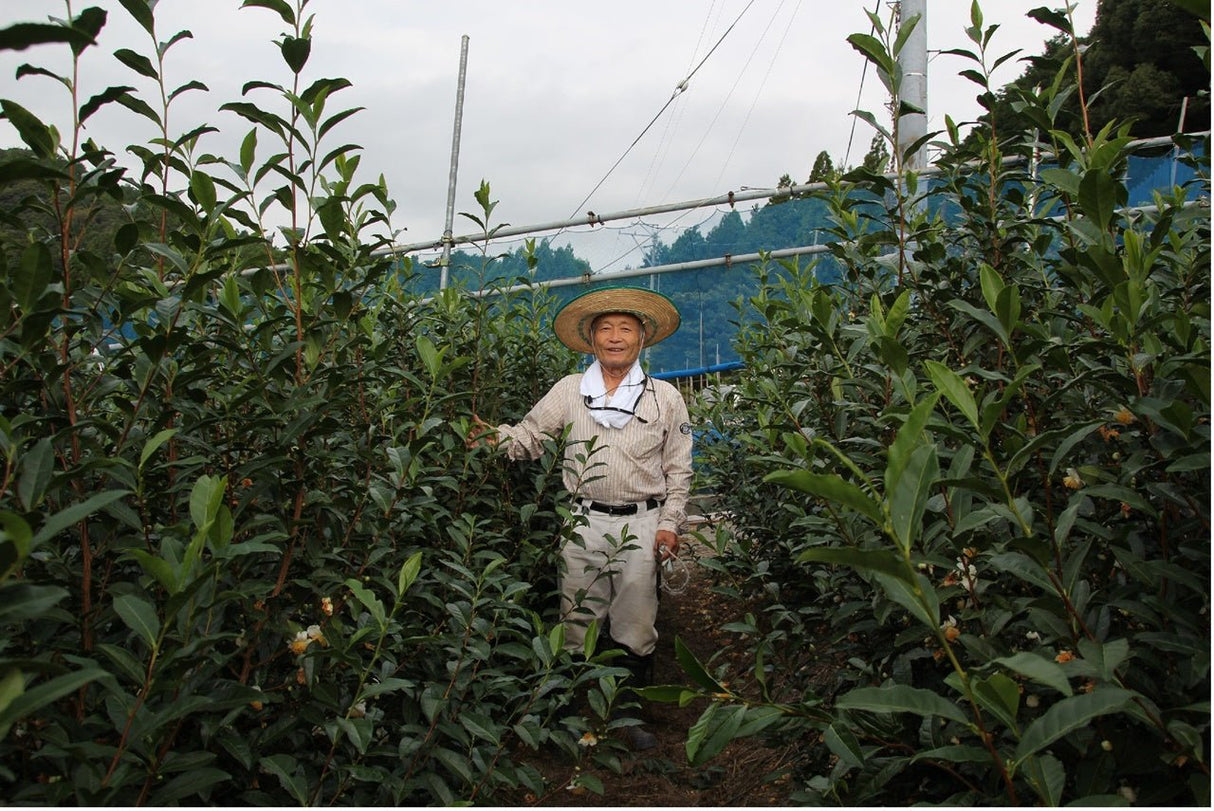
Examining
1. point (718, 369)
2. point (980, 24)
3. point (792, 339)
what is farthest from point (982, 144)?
point (718, 369)

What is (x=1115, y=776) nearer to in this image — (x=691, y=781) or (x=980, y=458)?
(x=980, y=458)

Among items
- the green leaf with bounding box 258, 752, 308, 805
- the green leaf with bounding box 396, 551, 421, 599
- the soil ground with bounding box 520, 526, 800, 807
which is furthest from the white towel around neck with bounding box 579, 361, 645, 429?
the green leaf with bounding box 258, 752, 308, 805

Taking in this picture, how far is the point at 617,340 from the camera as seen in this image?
426cm

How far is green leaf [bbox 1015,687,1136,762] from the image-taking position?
107 cm

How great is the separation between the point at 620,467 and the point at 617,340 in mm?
643

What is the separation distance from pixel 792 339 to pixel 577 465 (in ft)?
3.86

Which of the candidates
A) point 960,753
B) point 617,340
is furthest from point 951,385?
point 617,340

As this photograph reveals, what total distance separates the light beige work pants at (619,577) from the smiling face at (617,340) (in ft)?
2.34

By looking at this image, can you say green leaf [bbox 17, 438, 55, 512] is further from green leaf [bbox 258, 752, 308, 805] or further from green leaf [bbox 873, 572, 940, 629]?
green leaf [bbox 873, 572, 940, 629]

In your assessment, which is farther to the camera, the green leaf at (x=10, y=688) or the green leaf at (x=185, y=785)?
the green leaf at (x=185, y=785)

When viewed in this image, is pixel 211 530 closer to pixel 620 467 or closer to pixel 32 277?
pixel 32 277

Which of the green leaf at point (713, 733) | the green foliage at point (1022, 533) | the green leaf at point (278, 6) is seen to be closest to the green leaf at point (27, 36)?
the green foliage at point (1022, 533)

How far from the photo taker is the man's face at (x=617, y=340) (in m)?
4.22

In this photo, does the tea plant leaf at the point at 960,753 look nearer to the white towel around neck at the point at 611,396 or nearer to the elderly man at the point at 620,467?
the elderly man at the point at 620,467
